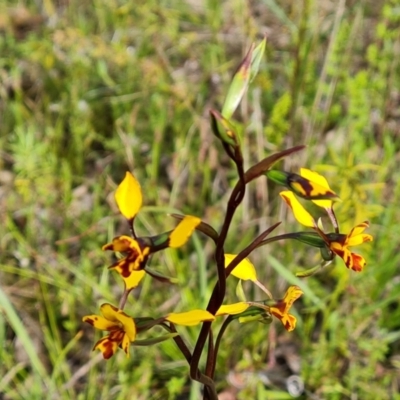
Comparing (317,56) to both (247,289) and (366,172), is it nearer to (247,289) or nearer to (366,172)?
(366,172)

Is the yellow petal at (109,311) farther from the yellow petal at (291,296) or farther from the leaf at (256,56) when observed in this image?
the leaf at (256,56)

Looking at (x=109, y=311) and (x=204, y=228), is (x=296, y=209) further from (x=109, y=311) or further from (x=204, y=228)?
(x=109, y=311)

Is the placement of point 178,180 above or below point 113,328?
below

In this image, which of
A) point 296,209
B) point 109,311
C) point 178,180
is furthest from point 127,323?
point 178,180

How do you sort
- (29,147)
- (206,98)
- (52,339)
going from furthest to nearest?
1. (206,98)
2. (29,147)
3. (52,339)

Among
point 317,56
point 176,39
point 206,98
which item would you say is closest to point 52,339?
point 206,98

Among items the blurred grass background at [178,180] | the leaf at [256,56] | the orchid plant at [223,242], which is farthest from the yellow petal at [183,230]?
the blurred grass background at [178,180]
